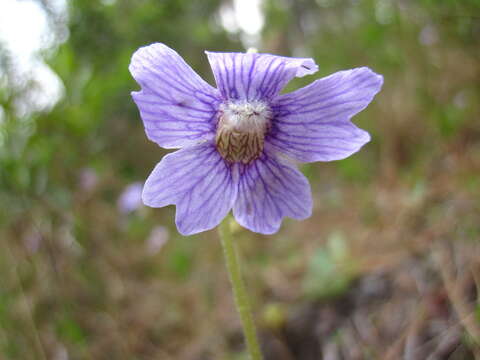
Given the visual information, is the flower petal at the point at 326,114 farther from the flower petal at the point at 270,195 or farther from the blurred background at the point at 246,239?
the blurred background at the point at 246,239

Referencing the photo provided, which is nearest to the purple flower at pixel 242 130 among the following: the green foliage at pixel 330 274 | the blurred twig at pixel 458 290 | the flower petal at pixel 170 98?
the flower petal at pixel 170 98

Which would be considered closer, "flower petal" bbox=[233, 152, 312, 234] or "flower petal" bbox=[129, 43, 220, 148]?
"flower petal" bbox=[129, 43, 220, 148]

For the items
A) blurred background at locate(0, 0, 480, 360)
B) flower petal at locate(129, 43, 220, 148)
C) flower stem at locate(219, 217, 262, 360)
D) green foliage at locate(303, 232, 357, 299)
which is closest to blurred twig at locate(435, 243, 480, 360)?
blurred background at locate(0, 0, 480, 360)

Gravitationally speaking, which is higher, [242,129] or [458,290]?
[242,129]

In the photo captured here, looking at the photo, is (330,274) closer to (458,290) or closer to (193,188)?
(458,290)

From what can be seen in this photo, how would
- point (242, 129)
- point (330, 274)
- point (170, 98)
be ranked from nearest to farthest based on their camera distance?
point (170, 98) → point (242, 129) → point (330, 274)

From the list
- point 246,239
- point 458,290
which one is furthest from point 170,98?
point 246,239

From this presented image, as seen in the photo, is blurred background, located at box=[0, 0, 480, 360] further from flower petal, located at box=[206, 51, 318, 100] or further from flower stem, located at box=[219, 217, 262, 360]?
flower petal, located at box=[206, 51, 318, 100]
